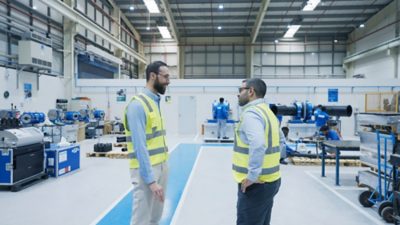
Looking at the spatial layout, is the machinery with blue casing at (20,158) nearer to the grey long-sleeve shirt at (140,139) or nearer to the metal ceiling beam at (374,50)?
the grey long-sleeve shirt at (140,139)

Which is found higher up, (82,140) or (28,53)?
(28,53)

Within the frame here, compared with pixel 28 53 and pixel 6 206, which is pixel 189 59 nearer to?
pixel 28 53

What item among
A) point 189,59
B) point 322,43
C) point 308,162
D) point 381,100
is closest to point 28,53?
point 308,162

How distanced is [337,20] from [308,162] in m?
12.2

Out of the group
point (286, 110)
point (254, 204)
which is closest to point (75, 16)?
point (286, 110)

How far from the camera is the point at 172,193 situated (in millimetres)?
4527

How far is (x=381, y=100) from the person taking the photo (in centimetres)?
1220

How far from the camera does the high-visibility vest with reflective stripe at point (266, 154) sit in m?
2.03

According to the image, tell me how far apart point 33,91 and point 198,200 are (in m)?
7.47

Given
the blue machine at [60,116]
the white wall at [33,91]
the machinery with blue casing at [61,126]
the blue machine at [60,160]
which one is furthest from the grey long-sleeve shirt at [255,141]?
the white wall at [33,91]

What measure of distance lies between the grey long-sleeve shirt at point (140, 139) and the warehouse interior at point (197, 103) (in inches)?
70.0

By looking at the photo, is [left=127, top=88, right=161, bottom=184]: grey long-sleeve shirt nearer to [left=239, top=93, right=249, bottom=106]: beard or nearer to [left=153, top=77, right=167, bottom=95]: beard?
[left=153, top=77, right=167, bottom=95]: beard

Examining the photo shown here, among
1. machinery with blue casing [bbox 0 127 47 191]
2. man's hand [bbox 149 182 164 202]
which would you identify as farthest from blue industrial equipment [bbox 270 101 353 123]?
A: machinery with blue casing [bbox 0 127 47 191]

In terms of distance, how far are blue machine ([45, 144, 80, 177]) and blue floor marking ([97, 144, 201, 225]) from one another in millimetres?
1944
